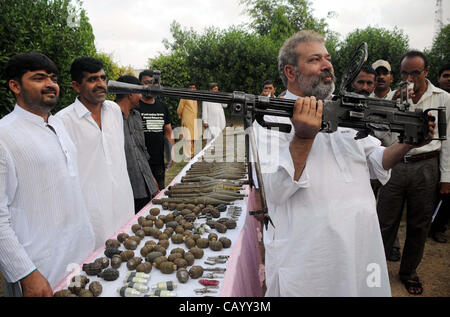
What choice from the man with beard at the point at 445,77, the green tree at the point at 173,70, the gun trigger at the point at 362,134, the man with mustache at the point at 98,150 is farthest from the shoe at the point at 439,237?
the green tree at the point at 173,70

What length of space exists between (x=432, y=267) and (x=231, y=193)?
3.42m

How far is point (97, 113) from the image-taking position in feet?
11.6

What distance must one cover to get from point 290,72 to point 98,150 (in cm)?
226

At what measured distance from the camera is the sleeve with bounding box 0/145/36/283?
2.01m

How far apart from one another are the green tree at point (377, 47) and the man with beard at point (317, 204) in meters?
15.0

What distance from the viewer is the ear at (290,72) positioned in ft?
7.17

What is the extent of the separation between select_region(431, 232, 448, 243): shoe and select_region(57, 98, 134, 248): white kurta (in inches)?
216

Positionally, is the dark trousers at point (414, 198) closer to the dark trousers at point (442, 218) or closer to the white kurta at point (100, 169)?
the dark trousers at point (442, 218)

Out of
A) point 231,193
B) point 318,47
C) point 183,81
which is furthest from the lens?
point 183,81

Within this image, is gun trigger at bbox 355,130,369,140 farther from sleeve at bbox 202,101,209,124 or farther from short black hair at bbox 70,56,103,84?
sleeve at bbox 202,101,209,124

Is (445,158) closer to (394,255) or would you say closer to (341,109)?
(394,255)

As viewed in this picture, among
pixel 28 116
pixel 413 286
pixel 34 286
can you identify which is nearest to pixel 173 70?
pixel 28 116
